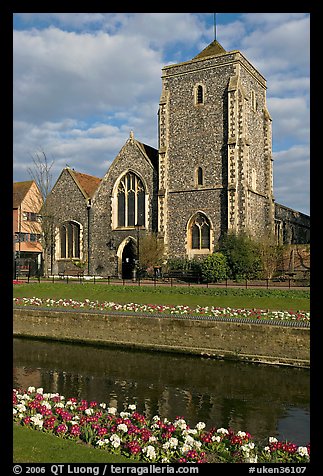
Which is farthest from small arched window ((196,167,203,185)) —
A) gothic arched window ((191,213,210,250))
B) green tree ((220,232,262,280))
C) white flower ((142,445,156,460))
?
white flower ((142,445,156,460))

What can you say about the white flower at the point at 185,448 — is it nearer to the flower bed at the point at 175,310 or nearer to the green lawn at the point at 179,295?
the flower bed at the point at 175,310

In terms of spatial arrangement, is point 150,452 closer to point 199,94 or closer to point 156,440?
point 156,440

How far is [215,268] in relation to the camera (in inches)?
1142

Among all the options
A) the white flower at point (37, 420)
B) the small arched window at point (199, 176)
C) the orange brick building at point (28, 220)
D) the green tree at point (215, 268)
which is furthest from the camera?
the orange brick building at point (28, 220)

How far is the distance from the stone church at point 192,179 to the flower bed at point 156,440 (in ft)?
80.2

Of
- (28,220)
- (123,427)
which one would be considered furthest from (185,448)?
(28,220)

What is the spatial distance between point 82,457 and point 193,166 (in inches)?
1168

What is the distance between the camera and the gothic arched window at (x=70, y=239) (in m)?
39.9

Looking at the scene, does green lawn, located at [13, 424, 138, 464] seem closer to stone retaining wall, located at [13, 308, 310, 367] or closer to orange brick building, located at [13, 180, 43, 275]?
stone retaining wall, located at [13, 308, 310, 367]

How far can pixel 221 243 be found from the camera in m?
32.0

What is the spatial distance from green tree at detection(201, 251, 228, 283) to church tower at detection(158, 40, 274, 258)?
300 centimetres

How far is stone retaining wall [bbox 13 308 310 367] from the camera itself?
14.0 metres

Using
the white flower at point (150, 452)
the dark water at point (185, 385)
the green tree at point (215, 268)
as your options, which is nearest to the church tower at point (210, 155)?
the green tree at point (215, 268)
